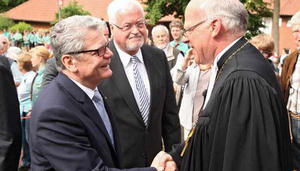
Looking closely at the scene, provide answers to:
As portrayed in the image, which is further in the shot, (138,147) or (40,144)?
(138,147)

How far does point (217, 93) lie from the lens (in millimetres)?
2307

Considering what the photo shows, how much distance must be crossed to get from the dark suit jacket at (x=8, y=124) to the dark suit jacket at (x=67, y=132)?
945 millimetres

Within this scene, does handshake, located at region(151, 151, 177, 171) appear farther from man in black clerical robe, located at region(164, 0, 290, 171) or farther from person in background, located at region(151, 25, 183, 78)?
person in background, located at region(151, 25, 183, 78)

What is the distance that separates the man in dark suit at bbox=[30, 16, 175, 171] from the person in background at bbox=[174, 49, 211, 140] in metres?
2.57

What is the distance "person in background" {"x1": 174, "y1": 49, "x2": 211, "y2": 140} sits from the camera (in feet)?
16.2

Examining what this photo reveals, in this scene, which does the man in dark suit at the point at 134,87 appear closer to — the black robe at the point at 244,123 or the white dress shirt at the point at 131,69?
the white dress shirt at the point at 131,69

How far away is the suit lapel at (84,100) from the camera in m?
2.26

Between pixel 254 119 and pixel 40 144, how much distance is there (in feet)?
4.21

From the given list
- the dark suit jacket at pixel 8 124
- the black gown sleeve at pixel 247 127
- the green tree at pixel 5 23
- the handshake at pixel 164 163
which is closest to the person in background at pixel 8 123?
the dark suit jacket at pixel 8 124

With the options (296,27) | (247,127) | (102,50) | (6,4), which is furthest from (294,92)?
(6,4)

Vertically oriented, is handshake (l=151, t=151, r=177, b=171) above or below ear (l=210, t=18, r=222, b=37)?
below

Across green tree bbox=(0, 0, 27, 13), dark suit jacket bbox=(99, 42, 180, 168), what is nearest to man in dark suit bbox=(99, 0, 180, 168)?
dark suit jacket bbox=(99, 42, 180, 168)

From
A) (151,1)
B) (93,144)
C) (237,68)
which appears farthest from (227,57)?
(151,1)

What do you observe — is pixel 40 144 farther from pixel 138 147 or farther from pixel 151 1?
pixel 151 1
